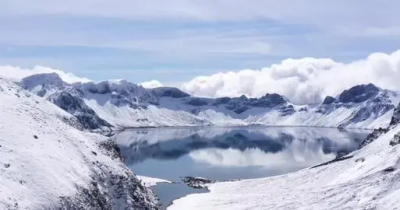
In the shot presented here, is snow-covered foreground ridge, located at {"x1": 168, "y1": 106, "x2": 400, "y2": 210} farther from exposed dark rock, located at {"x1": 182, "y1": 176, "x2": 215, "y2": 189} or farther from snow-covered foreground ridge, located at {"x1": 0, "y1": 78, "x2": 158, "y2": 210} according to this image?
snow-covered foreground ridge, located at {"x1": 0, "y1": 78, "x2": 158, "y2": 210}

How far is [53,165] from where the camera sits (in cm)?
5853

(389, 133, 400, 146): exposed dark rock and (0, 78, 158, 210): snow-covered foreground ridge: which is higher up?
(0, 78, 158, 210): snow-covered foreground ridge

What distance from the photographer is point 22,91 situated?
3359 inches

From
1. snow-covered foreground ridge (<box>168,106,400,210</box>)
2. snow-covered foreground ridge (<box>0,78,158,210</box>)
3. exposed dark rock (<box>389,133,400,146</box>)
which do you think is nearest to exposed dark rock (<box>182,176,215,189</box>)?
snow-covered foreground ridge (<box>168,106,400,210</box>)

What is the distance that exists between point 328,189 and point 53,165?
55.1m

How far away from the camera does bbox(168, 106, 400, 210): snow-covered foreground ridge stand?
77438 mm

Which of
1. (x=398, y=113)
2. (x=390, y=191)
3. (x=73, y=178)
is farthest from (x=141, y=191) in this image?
(x=398, y=113)

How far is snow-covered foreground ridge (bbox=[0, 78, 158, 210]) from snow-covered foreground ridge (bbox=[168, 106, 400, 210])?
2909 cm

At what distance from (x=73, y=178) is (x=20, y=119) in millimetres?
14353

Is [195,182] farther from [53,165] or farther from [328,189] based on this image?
[53,165]

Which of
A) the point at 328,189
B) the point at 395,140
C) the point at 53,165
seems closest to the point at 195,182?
the point at 395,140

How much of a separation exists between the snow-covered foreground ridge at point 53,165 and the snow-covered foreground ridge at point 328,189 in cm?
2909

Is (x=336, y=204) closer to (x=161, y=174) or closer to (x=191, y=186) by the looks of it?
(x=191, y=186)

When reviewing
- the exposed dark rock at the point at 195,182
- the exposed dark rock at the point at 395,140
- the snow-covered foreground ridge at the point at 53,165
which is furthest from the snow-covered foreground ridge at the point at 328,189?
the snow-covered foreground ridge at the point at 53,165
